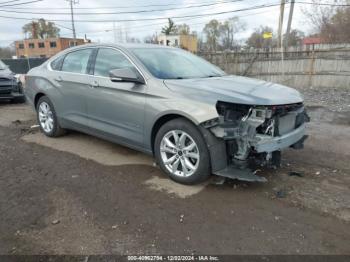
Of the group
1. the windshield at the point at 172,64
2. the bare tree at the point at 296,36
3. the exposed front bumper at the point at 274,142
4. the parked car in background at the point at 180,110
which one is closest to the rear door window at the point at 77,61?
the parked car in background at the point at 180,110

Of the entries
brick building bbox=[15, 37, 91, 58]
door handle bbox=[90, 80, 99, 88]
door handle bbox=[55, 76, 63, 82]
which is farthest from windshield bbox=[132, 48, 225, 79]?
brick building bbox=[15, 37, 91, 58]

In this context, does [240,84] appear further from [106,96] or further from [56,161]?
[56,161]

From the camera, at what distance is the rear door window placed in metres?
4.83

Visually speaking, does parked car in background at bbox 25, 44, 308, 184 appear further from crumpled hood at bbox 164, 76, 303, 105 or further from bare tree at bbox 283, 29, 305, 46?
bare tree at bbox 283, 29, 305, 46

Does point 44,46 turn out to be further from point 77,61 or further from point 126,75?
point 126,75

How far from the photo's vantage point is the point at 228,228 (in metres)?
2.86

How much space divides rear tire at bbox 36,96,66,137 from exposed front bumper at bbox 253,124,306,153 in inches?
149

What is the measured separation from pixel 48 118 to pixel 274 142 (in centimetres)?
423

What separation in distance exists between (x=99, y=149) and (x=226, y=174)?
256 cm

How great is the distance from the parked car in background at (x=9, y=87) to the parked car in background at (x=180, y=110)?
5654 millimetres

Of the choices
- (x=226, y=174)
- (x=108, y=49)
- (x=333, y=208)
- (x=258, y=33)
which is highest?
(x=258, y=33)

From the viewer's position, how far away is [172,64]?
4.36 meters

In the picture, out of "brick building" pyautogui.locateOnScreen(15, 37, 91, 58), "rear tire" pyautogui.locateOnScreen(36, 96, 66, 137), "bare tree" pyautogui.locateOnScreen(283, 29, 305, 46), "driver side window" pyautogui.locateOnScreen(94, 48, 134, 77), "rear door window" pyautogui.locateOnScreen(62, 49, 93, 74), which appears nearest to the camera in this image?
"driver side window" pyautogui.locateOnScreen(94, 48, 134, 77)

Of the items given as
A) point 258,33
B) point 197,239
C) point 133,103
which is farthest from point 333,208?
point 258,33
